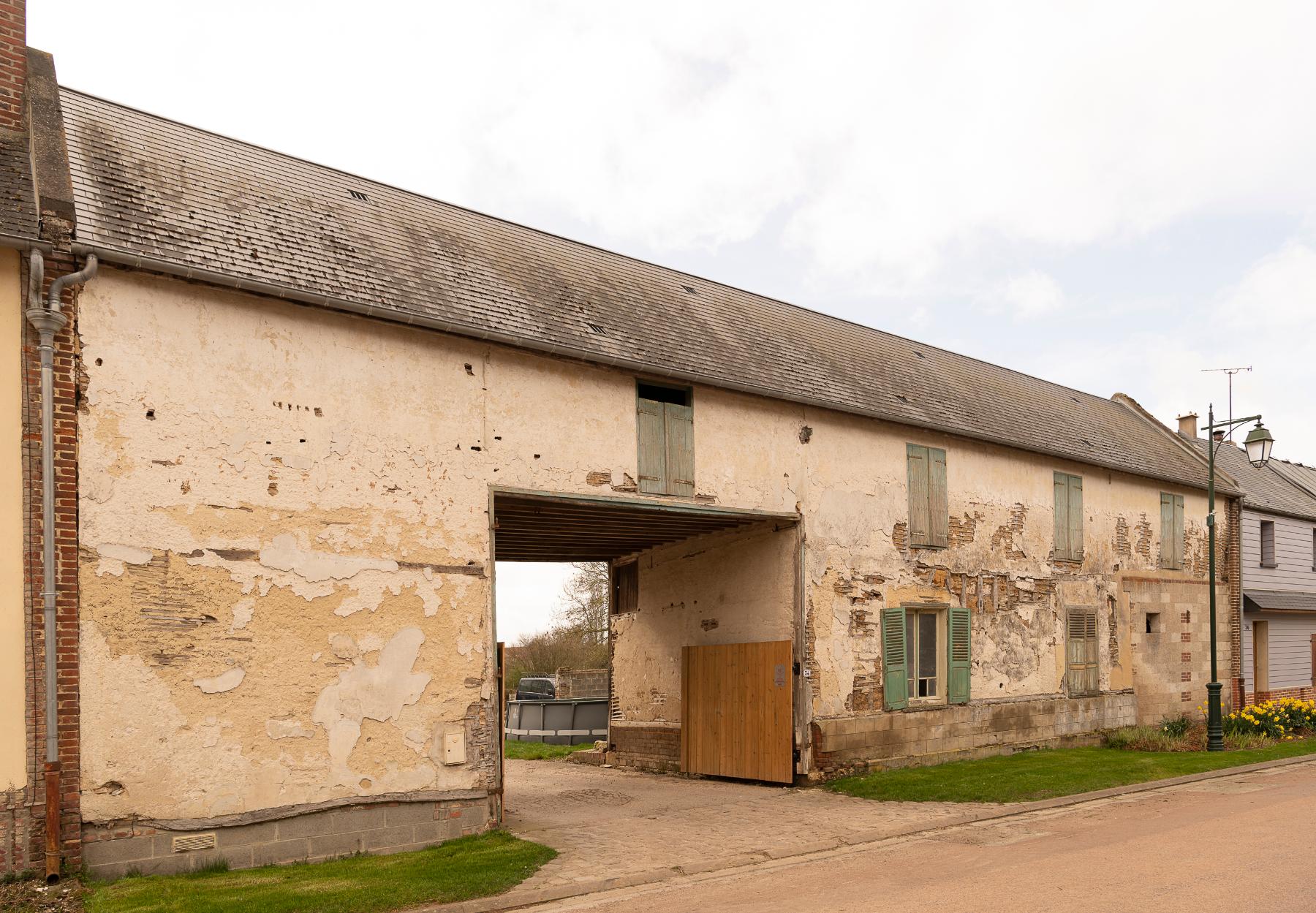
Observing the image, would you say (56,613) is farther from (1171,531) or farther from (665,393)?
(1171,531)

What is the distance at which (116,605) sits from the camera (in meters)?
8.80

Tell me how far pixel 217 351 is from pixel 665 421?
17.6 ft

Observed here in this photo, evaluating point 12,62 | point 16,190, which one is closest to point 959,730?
point 16,190

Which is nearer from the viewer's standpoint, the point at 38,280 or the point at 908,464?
the point at 38,280

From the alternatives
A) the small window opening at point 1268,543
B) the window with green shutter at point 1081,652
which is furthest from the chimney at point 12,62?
the small window opening at point 1268,543

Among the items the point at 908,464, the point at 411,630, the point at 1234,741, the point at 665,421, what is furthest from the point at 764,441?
the point at 1234,741

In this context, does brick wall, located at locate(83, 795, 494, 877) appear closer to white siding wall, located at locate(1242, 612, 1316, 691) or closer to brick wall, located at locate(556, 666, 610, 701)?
brick wall, located at locate(556, 666, 610, 701)

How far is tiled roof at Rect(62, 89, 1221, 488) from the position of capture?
10.1 metres

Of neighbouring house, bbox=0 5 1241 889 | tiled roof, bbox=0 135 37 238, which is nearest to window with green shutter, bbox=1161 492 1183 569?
neighbouring house, bbox=0 5 1241 889

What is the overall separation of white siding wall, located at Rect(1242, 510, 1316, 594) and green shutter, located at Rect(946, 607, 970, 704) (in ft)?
34.1

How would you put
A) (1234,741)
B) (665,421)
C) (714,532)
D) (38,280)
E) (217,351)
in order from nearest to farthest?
(38,280), (217,351), (665,421), (714,532), (1234,741)

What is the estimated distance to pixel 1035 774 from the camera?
46.7 ft

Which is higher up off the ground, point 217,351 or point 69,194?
point 69,194

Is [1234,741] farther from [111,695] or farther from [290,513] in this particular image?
[111,695]
